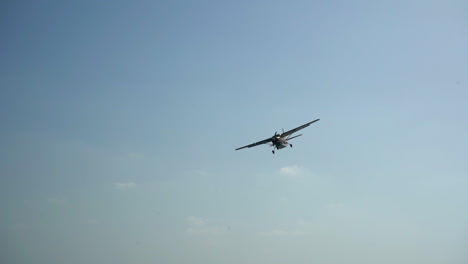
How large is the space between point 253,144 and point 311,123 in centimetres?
1369

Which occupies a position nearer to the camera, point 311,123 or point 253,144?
point 311,123

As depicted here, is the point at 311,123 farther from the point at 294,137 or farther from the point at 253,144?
the point at 253,144

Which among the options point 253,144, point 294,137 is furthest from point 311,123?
point 253,144

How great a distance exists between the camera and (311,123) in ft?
237

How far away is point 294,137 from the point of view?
7544 cm

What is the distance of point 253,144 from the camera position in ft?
259

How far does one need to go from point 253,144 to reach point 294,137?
358 inches

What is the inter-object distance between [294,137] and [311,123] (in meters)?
5.15
